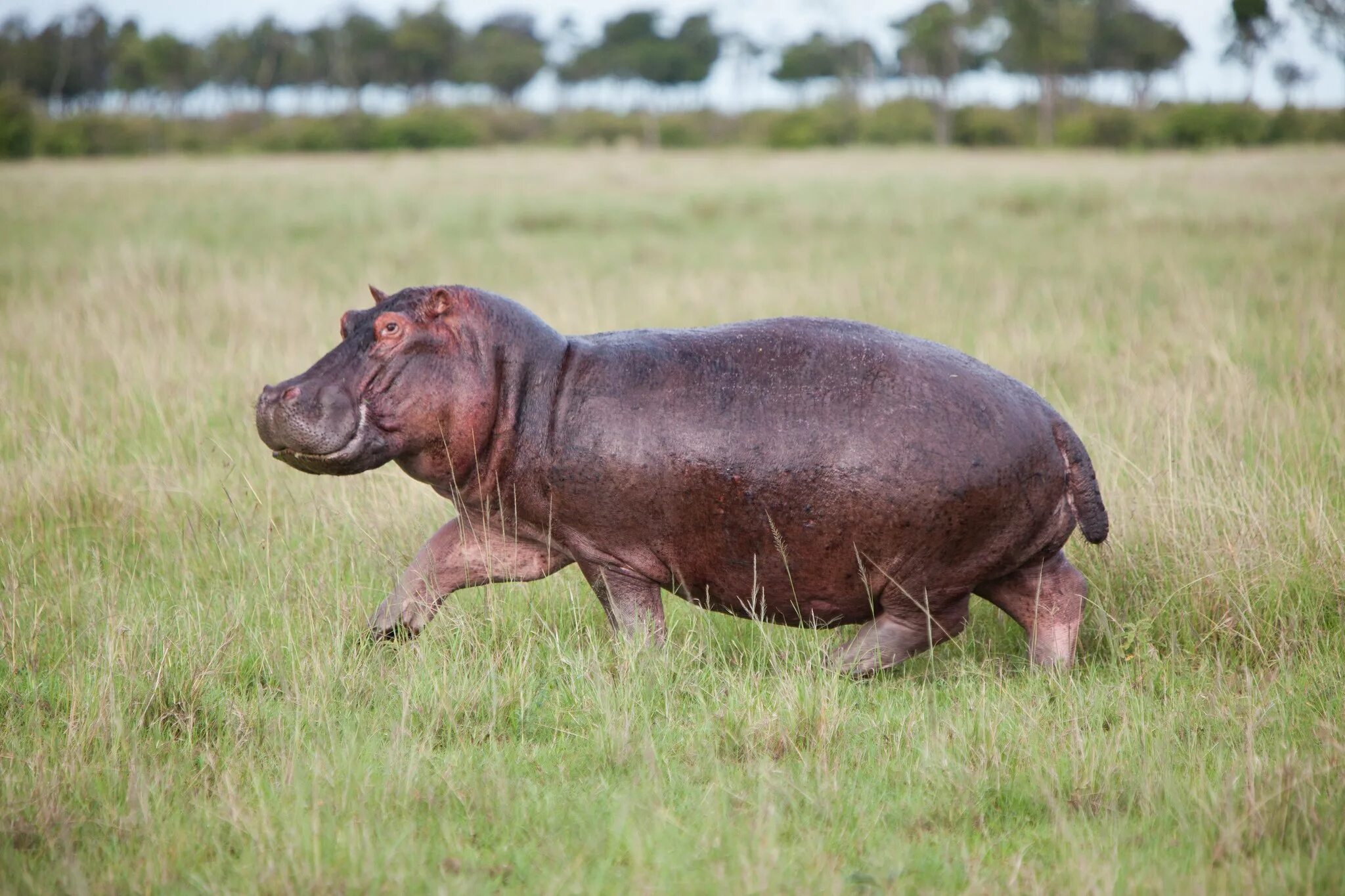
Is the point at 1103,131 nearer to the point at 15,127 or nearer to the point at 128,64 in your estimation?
the point at 15,127

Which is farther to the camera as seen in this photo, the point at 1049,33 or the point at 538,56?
the point at 538,56

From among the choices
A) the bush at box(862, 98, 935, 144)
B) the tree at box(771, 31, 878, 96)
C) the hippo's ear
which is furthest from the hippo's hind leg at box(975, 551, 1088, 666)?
the tree at box(771, 31, 878, 96)

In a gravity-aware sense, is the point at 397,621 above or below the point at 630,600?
below

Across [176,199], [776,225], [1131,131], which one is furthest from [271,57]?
[776,225]

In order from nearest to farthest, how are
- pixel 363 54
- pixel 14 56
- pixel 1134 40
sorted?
pixel 1134 40 → pixel 14 56 → pixel 363 54

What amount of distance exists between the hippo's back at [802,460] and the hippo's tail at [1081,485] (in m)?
0.05

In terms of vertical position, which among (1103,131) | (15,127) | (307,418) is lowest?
(1103,131)

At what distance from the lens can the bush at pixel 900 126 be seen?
53.9 meters

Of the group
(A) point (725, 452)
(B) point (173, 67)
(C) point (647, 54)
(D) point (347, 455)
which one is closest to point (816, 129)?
(C) point (647, 54)

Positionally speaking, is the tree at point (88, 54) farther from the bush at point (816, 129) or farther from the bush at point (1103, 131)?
the bush at point (1103, 131)

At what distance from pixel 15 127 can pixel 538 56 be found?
52.3 meters

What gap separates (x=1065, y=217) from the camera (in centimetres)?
1714

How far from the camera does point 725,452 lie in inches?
142

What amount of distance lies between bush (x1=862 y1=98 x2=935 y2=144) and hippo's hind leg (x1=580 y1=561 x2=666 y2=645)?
50079mm
